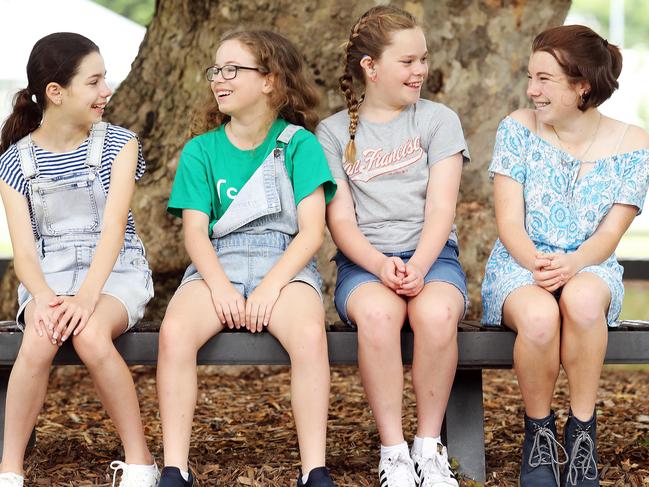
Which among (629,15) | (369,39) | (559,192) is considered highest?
(629,15)

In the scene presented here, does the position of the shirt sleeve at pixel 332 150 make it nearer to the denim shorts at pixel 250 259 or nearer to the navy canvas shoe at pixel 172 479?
the denim shorts at pixel 250 259

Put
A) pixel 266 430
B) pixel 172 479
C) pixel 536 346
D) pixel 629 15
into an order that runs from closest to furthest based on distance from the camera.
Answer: pixel 172 479, pixel 536 346, pixel 266 430, pixel 629 15

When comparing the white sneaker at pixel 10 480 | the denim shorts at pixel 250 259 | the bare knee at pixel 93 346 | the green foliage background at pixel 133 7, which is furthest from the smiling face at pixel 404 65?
the green foliage background at pixel 133 7

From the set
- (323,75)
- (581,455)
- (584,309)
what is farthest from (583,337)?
(323,75)

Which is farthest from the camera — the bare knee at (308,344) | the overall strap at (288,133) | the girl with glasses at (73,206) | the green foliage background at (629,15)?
the green foliage background at (629,15)

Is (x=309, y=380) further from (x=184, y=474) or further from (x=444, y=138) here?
(x=444, y=138)

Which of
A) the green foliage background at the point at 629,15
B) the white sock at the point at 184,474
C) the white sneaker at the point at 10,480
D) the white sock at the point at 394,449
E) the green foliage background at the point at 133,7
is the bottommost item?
the white sneaker at the point at 10,480

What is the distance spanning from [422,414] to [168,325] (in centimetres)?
82

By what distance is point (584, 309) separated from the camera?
10.0 ft

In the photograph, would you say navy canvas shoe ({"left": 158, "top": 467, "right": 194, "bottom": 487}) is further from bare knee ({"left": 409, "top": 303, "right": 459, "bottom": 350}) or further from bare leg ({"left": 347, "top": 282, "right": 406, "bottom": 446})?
bare knee ({"left": 409, "top": 303, "right": 459, "bottom": 350})

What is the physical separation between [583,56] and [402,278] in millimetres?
984

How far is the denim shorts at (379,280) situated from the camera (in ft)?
10.9

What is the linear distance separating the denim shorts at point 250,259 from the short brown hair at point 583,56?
1.08 meters

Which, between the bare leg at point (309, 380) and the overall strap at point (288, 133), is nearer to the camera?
the bare leg at point (309, 380)
